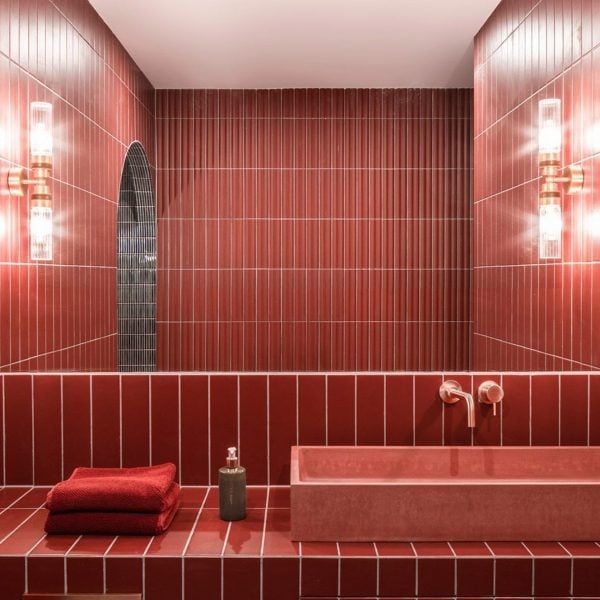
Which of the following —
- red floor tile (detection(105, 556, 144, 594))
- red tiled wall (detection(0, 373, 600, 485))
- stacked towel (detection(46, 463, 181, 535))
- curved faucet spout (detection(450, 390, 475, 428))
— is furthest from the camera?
red tiled wall (detection(0, 373, 600, 485))

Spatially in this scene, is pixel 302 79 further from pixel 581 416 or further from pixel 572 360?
pixel 581 416

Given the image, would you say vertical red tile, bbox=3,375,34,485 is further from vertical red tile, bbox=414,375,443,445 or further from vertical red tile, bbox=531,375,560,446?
vertical red tile, bbox=531,375,560,446

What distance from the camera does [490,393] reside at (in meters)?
1.88

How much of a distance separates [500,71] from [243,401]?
1.24 m

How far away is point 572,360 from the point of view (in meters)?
1.96

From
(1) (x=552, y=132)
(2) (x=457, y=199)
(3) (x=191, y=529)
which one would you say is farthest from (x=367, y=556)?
(1) (x=552, y=132)

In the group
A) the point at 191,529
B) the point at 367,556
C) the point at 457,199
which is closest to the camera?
the point at 367,556

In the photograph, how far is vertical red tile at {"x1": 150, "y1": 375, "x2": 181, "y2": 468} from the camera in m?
1.95

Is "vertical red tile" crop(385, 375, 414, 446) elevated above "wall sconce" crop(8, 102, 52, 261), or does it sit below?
below

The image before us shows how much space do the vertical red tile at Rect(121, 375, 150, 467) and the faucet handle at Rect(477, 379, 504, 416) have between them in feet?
3.18

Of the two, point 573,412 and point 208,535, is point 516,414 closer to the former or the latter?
point 573,412

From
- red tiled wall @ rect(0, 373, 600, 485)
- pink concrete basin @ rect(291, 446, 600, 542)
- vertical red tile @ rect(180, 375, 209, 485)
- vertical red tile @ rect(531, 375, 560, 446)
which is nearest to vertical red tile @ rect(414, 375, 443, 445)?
red tiled wall @ rect(0, 373, 600, 485)

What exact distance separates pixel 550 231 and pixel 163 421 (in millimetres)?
1269

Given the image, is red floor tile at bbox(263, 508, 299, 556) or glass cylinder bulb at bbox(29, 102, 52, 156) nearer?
red floor tile at bbox(263, 508, 299, 556)
